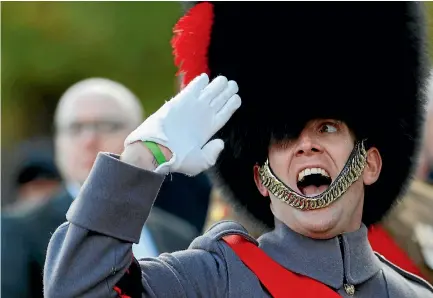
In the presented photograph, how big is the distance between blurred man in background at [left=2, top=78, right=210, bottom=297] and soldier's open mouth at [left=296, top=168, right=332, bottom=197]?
66.4 inches

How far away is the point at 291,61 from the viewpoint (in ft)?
12.5

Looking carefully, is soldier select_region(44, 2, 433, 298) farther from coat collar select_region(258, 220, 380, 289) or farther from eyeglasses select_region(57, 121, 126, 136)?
eyeglasses select_region(57, 121, 126, 136)

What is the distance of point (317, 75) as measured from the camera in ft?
12.6

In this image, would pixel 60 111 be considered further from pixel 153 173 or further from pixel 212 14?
pixel 153 173

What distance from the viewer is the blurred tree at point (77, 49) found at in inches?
474

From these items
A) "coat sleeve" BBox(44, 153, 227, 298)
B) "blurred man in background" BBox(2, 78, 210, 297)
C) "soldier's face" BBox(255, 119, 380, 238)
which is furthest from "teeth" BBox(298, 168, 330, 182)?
"blurred man in background" BBox(2, 78, 210, 297)

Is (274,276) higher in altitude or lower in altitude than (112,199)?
lower

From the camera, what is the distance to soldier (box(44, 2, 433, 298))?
367 centimetres

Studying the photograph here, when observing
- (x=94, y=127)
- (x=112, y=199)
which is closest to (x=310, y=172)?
(x=112, y=199)

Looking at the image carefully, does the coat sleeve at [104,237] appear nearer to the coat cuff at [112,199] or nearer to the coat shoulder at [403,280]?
the coat cuff at [112,199]

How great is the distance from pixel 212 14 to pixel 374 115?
1.89 ft

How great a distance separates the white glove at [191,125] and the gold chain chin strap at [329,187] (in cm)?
29

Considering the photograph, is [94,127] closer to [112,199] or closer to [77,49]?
[112,199]

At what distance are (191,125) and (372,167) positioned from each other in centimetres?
71
